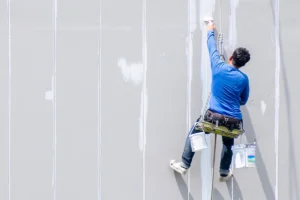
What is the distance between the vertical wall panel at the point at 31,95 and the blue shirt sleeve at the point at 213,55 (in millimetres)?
1209

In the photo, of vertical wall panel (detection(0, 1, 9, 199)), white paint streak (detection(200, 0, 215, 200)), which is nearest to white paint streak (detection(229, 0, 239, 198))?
white paint streak (detection(200, 0, 215, 200))

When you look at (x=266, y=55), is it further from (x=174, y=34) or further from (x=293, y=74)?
(x=174, y=34)

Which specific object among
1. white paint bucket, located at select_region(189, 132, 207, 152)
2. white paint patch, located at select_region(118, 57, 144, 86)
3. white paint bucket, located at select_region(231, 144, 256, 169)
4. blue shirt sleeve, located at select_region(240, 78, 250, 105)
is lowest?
white paint bucket, located at select_region(231, 144, 256, 169)

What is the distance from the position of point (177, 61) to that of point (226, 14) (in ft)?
1.72

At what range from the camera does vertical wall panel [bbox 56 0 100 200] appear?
12.1 feet

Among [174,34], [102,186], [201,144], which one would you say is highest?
[174,34]

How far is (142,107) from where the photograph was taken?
3729 mm

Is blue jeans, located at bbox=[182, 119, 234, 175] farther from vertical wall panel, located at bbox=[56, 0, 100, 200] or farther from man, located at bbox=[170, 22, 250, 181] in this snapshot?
vertical wall panel, located at bbox=[56, 0, 100, 200]

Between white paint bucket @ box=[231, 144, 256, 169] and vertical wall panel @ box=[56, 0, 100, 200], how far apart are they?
1064 mm

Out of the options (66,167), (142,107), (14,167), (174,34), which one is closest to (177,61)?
(174,34)

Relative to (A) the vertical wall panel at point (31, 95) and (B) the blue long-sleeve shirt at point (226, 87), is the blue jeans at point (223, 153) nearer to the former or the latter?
(B) the blue long-sleeve shirt at point (226, 87)

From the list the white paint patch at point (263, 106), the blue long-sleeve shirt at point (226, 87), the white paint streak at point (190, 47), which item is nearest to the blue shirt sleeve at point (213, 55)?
the blue long-sleeve shirt at point (226, 87)

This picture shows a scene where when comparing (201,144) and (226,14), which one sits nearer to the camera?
(201,144)

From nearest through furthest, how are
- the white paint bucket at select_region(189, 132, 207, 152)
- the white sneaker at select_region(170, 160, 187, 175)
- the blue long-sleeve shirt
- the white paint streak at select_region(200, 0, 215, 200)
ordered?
the blue long-sleeve shirt, the white paint bucket at select_region(189, 132, 207, 152), the white sneaker at select_region(170, 160, 187, 175), the white paint streak at select_region(200, 0, 215, 200)
